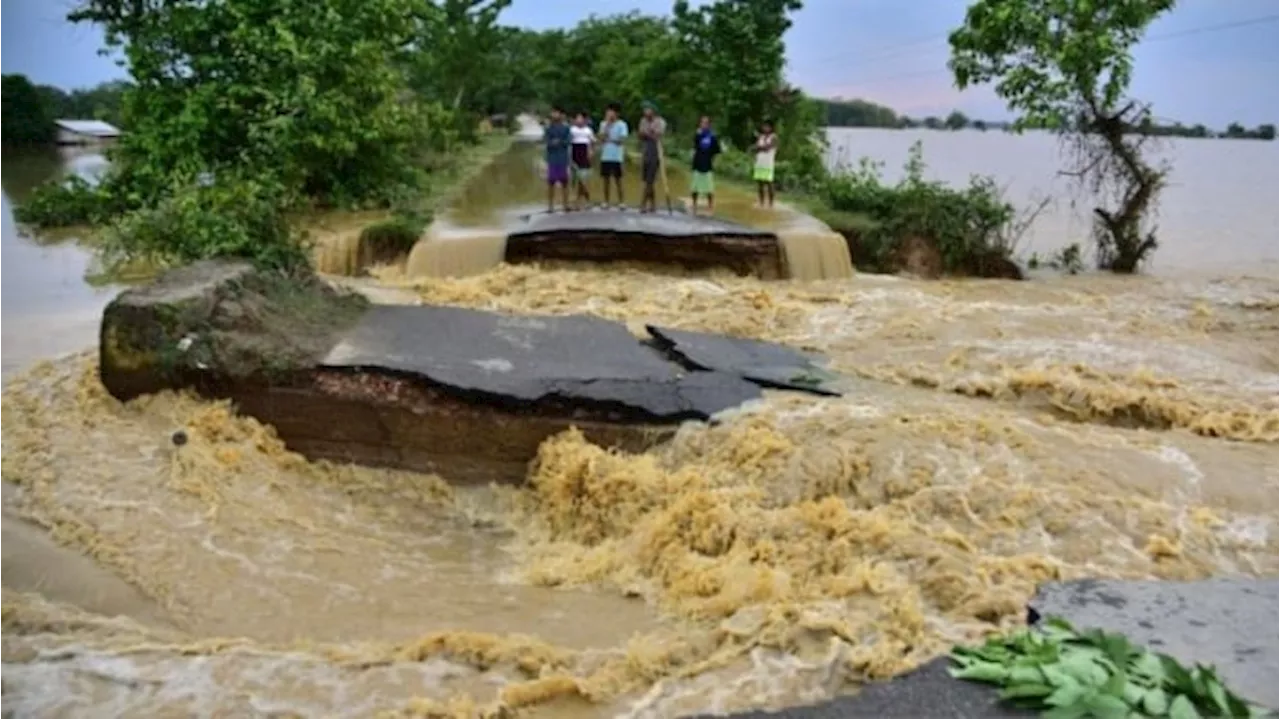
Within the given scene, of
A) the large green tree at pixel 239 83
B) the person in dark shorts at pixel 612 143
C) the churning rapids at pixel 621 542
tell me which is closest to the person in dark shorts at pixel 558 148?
the person in dark shorts at pixel 612 143

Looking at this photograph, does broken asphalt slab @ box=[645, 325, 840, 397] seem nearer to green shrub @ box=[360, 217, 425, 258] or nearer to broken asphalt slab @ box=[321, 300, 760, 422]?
broken asphalt slab @ box=[321, 300, 760, 422]

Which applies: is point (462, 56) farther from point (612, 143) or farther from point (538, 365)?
point (538, 365)

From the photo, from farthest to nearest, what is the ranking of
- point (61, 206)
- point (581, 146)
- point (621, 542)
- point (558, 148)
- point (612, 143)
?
point (61, 206) → point (581, 146) → point (612, 143) → point (558, 148) → point (621, 542)

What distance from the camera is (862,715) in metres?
3.81

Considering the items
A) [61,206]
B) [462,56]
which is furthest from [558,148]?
[462,56]

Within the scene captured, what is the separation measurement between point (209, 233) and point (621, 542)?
19.7 ft

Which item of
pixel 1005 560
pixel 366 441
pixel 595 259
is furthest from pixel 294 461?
pixel 595 259

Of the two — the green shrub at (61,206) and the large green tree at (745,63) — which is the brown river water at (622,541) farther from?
the large green tree at (745,63)

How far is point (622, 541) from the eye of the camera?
6488 mm

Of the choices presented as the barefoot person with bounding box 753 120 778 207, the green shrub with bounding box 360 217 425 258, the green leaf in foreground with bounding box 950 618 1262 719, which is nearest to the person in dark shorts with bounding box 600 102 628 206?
the barefoot person with bounding box 753 120 778 207

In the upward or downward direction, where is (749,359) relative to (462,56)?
downward

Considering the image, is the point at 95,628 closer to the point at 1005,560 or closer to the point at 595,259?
the point at 1005,560

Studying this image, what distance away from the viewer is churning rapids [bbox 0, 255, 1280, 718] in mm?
4684

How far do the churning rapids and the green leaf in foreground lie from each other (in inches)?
27.9
